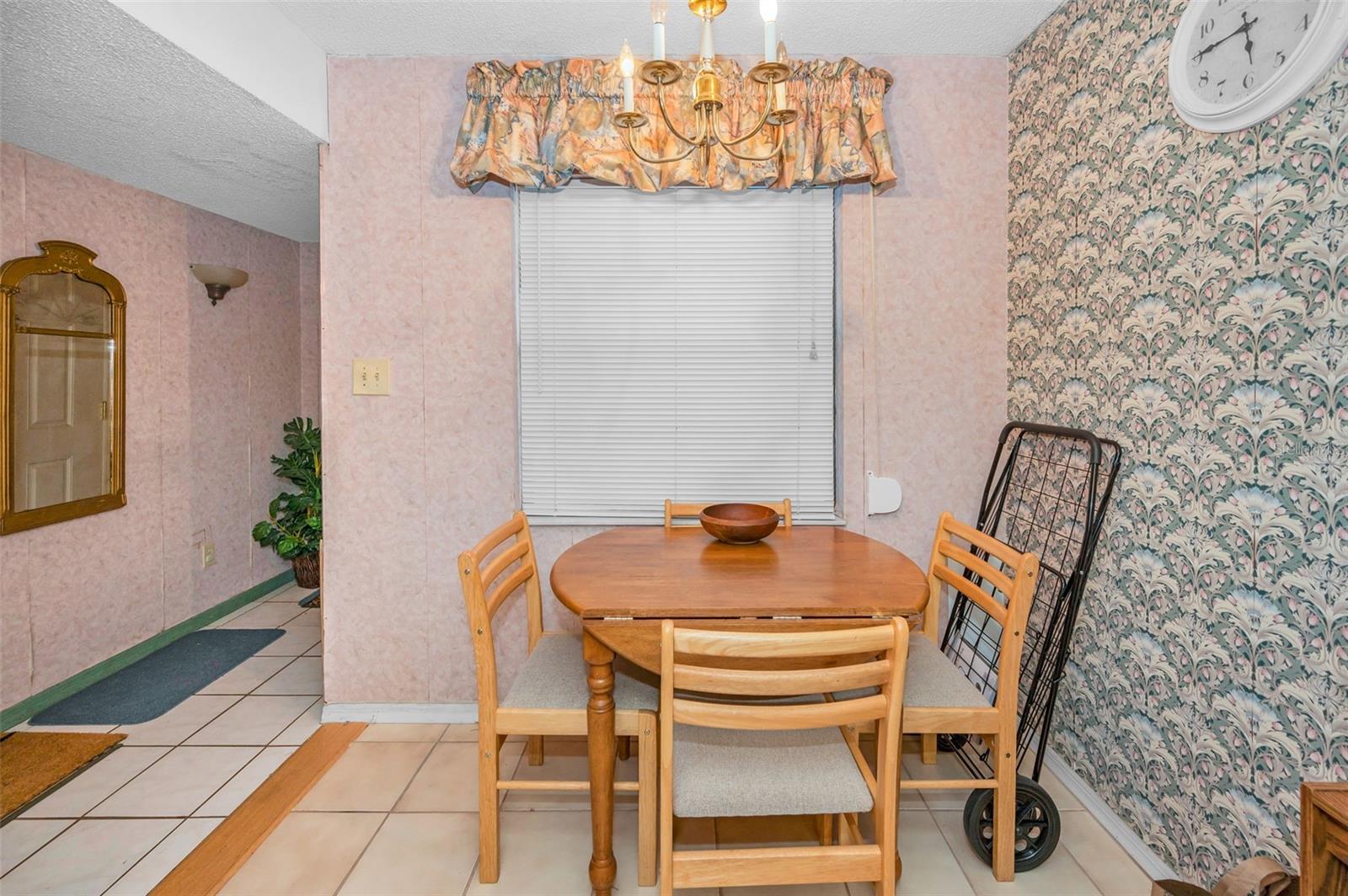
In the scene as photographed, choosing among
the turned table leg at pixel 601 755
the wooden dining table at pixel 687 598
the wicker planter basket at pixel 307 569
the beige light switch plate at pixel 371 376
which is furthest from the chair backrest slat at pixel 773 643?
the wicker planter basket at pixel 307 569

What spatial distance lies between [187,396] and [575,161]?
102 inches

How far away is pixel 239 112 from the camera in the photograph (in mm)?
2219

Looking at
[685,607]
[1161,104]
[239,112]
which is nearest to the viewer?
[685,607]

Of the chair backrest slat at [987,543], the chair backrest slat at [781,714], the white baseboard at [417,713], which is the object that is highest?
the chair backrest slat at [987,543]

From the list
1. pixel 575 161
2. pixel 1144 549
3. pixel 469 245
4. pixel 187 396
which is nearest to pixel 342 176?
pixel 469 245

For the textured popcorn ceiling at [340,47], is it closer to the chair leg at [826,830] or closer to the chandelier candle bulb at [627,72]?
the chandelier candle bulb at [627,72]

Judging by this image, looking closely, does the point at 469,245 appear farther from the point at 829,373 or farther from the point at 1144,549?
Answer: the point at 1144,549

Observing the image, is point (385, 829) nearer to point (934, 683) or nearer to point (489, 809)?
point (489, 809)

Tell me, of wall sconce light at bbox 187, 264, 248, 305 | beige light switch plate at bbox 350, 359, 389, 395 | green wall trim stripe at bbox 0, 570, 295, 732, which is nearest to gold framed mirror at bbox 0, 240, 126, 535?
wall sconce light at bbox 187, 264, 248, 305

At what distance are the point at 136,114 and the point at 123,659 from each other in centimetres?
237

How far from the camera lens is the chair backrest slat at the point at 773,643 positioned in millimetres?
1181

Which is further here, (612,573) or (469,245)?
(469,245)

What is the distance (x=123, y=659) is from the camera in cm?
301

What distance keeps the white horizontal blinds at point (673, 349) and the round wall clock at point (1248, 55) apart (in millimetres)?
1119
